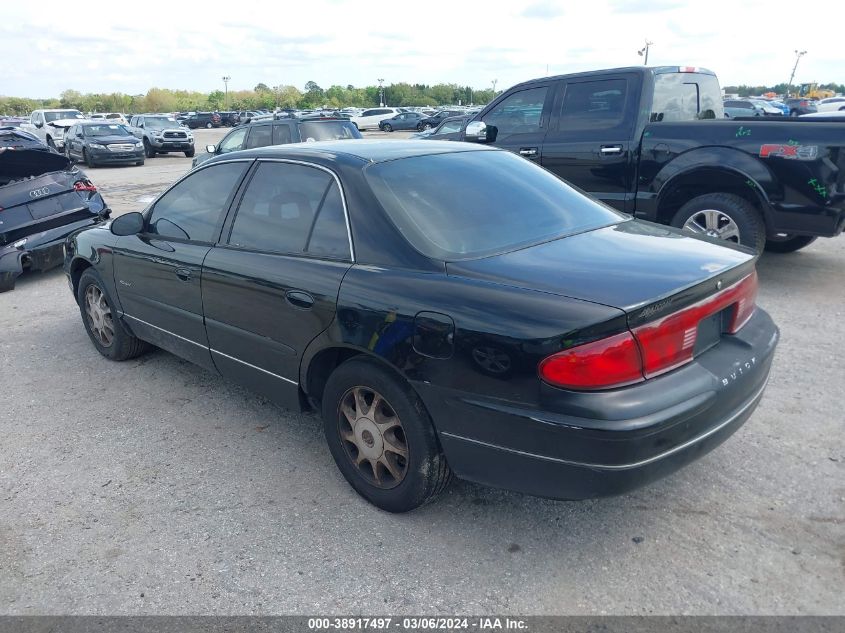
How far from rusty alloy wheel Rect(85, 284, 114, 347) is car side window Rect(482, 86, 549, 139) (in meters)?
4.79

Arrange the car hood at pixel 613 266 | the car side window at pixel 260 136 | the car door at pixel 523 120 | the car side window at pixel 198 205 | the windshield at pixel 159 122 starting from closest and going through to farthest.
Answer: the car hood at pixel 613 266 < the car side window at pixel 198 205 < the car door at pixel 523 120 < the car side window at pixel 260 136 < the windshield at pixel 159 122

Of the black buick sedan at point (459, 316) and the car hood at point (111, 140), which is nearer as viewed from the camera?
the black buick sedan at point (459, 316)

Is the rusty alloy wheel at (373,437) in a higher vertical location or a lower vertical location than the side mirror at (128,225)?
lower

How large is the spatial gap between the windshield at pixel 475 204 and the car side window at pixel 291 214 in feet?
0.86

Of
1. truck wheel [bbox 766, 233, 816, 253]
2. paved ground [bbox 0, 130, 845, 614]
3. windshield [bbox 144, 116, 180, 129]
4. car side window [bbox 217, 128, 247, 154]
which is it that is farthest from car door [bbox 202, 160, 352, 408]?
windshield [bbox 144, 116, 180, 129]

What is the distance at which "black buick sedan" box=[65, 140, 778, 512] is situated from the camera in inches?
94.9

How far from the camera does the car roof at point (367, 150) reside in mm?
3442

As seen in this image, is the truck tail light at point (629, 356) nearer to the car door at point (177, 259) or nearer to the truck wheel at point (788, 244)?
the car door at point (177, 259)

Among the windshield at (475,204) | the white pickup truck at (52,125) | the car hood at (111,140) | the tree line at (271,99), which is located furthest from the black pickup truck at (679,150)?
the tree line at (271,99)

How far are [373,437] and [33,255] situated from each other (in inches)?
240

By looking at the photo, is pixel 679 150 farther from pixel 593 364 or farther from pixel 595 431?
pixel 595 431

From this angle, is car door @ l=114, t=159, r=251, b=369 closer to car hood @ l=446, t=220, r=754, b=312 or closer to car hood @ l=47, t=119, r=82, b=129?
car hood @ l=446, t=220, r=754, b=312

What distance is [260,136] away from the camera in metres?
11.9

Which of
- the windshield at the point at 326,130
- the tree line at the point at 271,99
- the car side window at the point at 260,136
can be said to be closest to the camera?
the windshield at the point at 326,130
